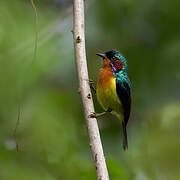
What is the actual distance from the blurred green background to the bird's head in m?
0.10

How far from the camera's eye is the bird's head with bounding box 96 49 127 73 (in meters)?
3.77

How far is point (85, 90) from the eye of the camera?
8.14 feet

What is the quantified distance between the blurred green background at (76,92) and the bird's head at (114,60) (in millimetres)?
97

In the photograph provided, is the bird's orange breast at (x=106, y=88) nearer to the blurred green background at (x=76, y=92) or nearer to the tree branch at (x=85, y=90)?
the blurred green background at (x=76, y=92)

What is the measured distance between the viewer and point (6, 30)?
169 centimetres

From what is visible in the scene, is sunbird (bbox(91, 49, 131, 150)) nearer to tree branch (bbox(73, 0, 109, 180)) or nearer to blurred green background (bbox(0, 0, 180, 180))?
blurred green background (bbox(0, 0, 180, 180))

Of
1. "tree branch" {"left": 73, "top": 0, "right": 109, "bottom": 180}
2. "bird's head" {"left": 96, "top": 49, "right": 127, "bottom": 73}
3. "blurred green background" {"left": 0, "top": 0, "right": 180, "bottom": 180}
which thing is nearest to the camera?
"blurred green background" {"left": 0, "top": 0, "right": 180, "bottom": 180}

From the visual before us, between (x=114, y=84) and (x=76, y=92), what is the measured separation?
50 centimetres

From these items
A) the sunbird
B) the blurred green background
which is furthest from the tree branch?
the sunbird

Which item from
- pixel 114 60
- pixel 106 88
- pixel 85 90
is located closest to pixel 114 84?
pixel 106 88

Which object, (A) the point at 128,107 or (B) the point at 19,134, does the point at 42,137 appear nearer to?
(B) the point at 19,134

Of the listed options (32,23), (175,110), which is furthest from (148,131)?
(32,23)

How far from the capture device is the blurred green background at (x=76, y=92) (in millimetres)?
1802

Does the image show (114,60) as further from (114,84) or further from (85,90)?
(85,90)
